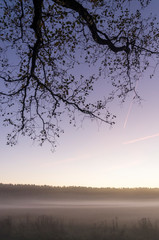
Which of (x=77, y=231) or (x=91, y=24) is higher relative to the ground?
(x=91, y=24)

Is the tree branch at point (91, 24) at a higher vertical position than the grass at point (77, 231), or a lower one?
higher

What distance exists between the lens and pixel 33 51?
A: 13547 mm

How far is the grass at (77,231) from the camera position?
23609mm

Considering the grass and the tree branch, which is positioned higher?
the tree branch

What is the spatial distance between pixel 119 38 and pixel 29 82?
4602mm

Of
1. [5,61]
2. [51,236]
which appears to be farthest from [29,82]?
[51,236]

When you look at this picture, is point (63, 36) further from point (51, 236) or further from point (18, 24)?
point (51, 236)

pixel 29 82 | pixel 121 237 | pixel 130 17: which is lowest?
pixel 121 237

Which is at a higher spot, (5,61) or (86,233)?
(5,61)

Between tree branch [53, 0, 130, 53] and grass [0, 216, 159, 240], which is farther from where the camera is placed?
grass [0, 216, 159, 240]

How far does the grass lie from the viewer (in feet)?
77.5

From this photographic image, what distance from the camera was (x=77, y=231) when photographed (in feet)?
86.4

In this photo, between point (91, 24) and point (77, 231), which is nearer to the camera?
point (91, 24)

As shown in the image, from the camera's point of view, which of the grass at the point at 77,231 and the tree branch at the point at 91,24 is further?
the grass at the point at 77,231
